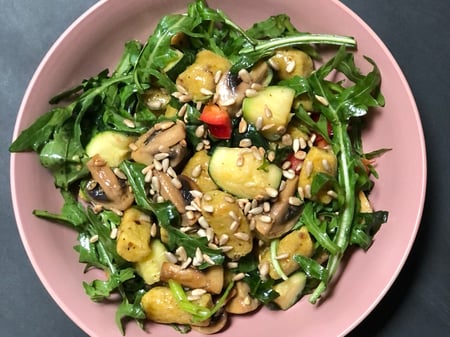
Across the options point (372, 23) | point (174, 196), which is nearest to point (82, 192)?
point (174, 196)

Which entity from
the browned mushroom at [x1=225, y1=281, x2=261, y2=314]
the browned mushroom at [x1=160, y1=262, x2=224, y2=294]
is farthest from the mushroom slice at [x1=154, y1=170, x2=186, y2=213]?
the browned mushroom at [x1=225, y1=281, x2=261, y2=314]

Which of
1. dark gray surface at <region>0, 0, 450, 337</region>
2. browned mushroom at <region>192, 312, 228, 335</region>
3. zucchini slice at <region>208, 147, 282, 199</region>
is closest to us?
zucchini slice at <region>208, 147, 282, 199</region>

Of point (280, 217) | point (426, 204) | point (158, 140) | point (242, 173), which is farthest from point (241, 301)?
point (426, 204)

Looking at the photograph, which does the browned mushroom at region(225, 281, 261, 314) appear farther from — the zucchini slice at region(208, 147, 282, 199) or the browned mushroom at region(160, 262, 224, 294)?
the zucchini slice at region(208, 147, 282, 199)

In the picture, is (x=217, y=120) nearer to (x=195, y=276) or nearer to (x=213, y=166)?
(x=213, y=166)

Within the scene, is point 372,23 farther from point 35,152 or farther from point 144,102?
point 35,152

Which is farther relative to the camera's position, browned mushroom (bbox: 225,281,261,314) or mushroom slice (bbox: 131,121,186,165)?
browned mushroom (bbox: 225,281,261,314)
